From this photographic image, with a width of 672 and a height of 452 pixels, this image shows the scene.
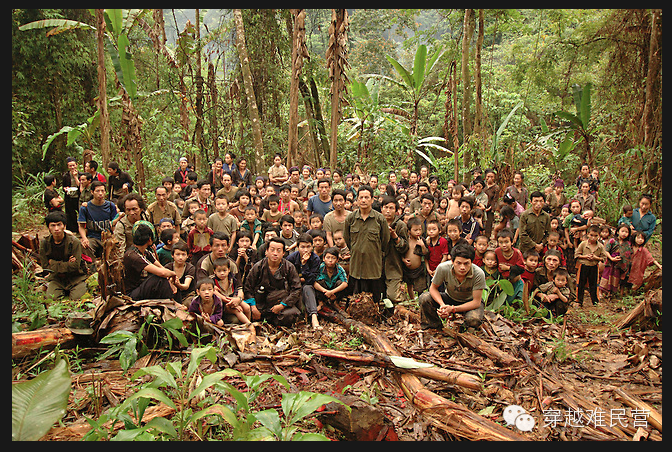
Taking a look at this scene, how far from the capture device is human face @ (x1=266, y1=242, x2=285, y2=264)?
16.2 feet

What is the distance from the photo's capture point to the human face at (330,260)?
207 inches

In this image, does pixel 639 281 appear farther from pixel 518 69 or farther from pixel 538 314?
pixel 518 69

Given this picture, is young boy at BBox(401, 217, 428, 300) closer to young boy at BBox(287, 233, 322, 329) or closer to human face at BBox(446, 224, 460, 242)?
human face at BBox(446, 224, 460, 242)

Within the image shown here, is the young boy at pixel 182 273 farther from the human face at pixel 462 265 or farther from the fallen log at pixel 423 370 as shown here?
the human face at pixel 462 265

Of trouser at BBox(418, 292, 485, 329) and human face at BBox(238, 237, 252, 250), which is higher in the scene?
human face at BBox(238, 237, 252, 250)

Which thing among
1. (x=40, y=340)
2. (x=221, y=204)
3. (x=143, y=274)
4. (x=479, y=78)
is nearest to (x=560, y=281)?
(x=221, y=204)

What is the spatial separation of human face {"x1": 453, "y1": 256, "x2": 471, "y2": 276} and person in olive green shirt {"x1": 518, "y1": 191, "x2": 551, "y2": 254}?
2.79 meters

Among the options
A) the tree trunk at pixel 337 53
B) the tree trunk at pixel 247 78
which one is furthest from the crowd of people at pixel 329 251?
the tree trunk at pixel 247 78

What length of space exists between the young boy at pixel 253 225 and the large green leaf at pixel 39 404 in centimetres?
369

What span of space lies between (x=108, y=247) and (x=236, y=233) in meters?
2.07

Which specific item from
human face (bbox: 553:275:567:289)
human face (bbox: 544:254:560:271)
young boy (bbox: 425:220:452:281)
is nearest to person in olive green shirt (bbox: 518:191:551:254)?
human face (bbox: 544:254:560:271)

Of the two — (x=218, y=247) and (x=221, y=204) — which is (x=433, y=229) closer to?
(x=218, y=247)

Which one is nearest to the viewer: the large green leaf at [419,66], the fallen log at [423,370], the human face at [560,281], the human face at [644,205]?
the fallen log at [423,370]

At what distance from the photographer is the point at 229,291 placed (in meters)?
4.86
